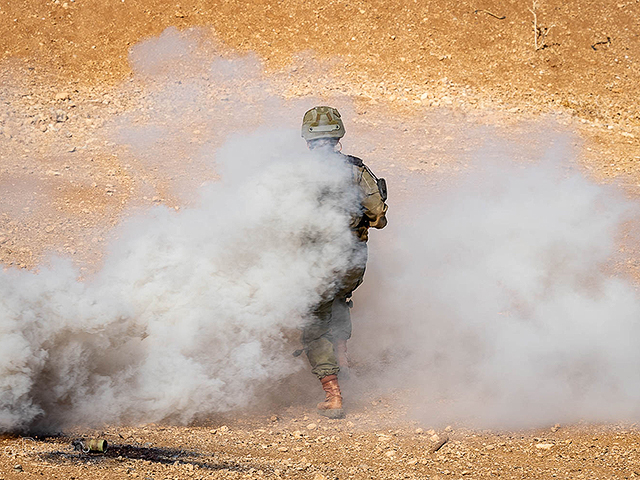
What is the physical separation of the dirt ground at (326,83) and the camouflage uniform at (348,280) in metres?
0.51

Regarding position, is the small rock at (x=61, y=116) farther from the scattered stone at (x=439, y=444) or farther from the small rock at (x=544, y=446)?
the small rock at (x=544, y=446)

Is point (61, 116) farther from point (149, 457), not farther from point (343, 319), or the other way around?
point (149, 457)

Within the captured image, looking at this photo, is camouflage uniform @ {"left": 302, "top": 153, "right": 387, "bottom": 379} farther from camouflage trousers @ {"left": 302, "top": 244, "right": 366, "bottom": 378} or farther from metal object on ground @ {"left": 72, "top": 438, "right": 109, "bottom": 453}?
metal object on ground @ {"left": 72, "top": 438, "right": 109, "bottom": 453}

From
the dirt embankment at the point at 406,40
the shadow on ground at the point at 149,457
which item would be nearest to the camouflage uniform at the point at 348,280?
the shadow on ground at the point at 149,457

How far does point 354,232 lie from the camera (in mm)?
Result: 4672

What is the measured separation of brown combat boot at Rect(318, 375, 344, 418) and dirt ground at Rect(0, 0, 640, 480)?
38cm

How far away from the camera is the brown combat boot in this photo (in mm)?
4566

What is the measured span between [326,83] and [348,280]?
6914 millimetres

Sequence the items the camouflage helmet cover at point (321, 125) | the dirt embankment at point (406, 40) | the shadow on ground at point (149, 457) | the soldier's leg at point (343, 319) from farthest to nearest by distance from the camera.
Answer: the dirt embankment at point (406, 40) < the soldier's leg at point (343, 319) < the camouflage helmet cover at point (321, 125) < the shadow on ground at point (149, 457)

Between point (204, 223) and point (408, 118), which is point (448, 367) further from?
point (408, 118)

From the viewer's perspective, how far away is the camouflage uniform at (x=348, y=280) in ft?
15.1

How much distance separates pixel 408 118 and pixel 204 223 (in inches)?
241

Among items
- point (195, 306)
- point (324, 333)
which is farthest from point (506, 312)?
point (195, 306)

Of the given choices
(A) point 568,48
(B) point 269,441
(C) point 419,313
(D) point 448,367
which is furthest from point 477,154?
(B) point 269,441
